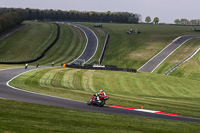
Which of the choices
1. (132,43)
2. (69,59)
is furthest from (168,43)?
(69,59)

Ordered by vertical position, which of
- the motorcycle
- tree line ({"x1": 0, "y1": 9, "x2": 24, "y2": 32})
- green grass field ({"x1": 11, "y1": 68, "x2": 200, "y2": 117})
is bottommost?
green grass field ({"x1": 11, "y1": 68, "x2": 200, "y2": 117})

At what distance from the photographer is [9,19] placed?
444ft

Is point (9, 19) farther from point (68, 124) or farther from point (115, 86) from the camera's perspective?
point (68, 124)

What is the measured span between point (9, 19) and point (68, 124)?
410 ft

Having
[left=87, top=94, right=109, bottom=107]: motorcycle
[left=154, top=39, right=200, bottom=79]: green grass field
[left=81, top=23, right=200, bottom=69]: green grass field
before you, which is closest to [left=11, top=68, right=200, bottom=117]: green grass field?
[left=87, top=94, right=109, bottom=107]: motorcycle

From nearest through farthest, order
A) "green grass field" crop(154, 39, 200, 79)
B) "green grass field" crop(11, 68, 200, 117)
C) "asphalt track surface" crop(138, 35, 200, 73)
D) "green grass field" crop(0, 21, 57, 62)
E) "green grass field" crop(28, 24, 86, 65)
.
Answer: "green grass field" crop(11, 68, 200, 117)
"green grass field" crop(154, 39, 200, 79)
"asphalt track surface" crop(138, 35, 200, 73)
"green grass field" crop(28, 24, 86, 65)
"green grass field" crop(0, 21, 57, 62)

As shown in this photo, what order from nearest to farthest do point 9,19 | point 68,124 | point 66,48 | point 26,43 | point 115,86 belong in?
point 68,124
point 115,86
point 66,48
point 26,43
point 9,19

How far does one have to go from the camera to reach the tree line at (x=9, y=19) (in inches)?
5130

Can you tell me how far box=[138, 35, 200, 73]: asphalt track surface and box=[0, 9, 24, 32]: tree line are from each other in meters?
67.4

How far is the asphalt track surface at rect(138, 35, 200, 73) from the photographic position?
85.8m

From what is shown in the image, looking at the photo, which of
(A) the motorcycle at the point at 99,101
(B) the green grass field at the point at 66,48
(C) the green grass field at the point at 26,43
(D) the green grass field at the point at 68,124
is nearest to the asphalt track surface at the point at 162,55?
(B) the green grass field at the point at 66,48

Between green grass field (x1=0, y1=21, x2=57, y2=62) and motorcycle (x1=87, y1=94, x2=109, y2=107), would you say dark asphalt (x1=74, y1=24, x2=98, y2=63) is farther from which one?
motorcycle (x1=87, y1=94, x2=109, y2=107)

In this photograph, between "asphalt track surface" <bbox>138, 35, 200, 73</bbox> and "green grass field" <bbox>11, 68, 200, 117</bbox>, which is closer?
"green grass field" <bbox>11, 68, 200, 117</bbox>

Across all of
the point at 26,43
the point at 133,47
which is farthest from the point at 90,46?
the point at 26,43
